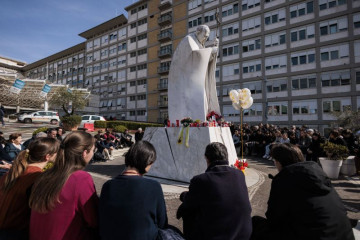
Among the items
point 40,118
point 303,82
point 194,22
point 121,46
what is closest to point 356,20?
point 303,82

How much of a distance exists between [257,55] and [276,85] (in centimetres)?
489

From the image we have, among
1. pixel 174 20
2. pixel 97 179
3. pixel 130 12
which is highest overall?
pixel 130 12

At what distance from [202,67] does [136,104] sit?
3602cm

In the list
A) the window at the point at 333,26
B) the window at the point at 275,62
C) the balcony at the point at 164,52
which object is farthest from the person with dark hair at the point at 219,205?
the balcony at the point at 164,52

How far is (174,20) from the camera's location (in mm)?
36812

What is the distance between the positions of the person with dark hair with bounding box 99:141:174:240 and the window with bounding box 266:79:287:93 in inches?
1149

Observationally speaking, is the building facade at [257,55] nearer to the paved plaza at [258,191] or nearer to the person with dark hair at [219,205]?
the paved plaza at [258,191]

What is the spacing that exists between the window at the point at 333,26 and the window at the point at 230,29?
10551mm

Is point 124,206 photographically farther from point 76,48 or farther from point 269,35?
point 76,48

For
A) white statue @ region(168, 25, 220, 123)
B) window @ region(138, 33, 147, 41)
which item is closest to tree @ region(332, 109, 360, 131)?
white statue @ region(168, 25, 220, 123)

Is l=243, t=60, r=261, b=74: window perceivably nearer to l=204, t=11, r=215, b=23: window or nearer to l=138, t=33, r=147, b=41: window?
l=204, t=11, r=215, b=23: window

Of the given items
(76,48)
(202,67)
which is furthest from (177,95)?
(76,48)

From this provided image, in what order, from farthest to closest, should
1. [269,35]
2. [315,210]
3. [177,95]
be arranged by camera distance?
[269,35] → [177,95] → [315,210]

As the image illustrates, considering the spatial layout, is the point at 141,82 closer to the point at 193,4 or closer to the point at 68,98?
the point at 68,98
